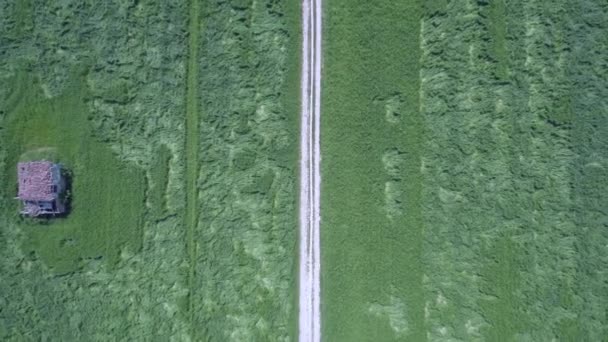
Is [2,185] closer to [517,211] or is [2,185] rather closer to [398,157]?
[398,157]

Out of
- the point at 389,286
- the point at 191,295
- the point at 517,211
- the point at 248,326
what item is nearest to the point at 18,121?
the point at 191,295

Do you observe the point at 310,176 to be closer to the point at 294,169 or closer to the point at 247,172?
the point at 294,169

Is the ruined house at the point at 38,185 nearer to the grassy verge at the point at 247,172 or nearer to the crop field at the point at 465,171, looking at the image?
the grassy verge at the point at 247,172

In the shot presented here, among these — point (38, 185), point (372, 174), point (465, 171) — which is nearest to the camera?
point (38, 185)

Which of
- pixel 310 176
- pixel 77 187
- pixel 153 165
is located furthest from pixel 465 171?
pixel 77 187

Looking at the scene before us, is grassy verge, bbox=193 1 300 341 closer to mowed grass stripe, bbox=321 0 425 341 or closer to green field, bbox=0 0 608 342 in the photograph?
green field, bbox=0 0 608 342
